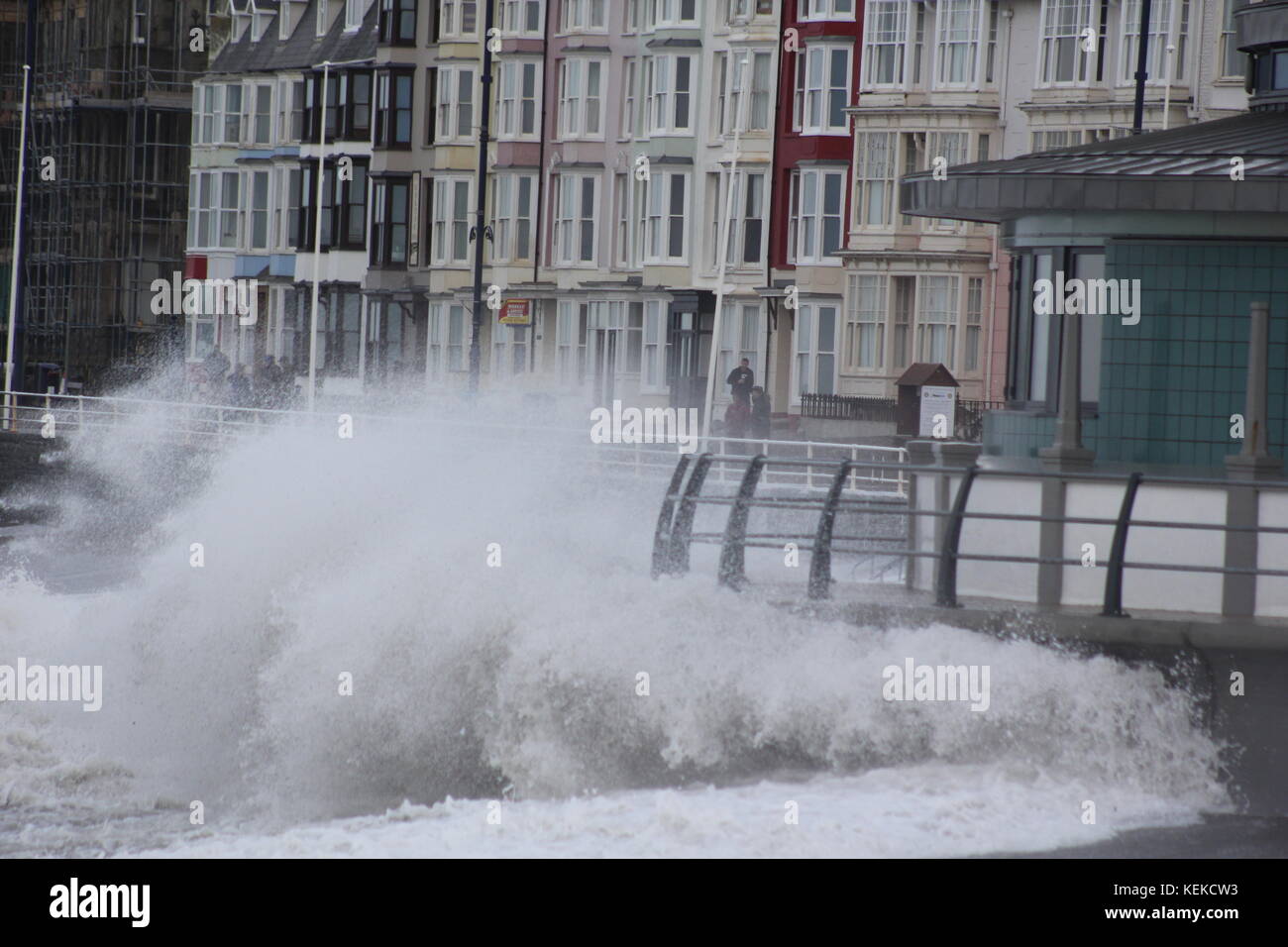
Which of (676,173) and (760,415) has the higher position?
(676,173)

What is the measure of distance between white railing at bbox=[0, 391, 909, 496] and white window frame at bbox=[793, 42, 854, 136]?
11.1m

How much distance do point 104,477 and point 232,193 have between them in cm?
3035

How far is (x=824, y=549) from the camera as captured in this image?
611 inches

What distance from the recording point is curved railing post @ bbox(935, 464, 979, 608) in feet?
50.4

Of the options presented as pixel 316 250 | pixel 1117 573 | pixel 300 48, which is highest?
pixel 300 48

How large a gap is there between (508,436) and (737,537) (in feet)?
73.8

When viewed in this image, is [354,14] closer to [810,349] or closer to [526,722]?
[810,349]

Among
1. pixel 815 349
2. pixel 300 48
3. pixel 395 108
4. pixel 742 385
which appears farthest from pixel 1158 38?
pixel 300 48

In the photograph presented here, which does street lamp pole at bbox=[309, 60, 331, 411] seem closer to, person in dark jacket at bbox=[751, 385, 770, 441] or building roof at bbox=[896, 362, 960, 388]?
person in dark jacket at bbox=[751, 385, 770, 441]

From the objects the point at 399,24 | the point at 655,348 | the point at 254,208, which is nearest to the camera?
the point at 655,348

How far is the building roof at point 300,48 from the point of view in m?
70.1

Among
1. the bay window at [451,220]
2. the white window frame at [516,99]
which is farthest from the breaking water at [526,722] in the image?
the bay window at [451,220]

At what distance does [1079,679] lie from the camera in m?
14.7

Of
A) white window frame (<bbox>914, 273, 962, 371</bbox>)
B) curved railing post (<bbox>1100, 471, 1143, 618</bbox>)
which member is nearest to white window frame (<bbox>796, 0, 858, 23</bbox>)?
white window frame (<bbox>914, 273, 962, 371</bbox>)
